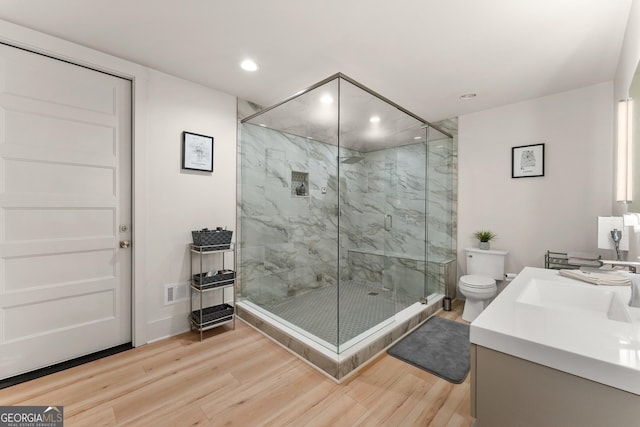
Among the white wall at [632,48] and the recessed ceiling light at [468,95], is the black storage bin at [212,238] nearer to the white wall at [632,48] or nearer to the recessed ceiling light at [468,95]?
the recessed ceiling light at [468,95]

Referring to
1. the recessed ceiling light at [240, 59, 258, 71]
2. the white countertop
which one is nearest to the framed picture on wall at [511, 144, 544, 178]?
the white countertop

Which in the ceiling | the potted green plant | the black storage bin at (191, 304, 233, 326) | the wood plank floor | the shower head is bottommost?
the wood plank floor

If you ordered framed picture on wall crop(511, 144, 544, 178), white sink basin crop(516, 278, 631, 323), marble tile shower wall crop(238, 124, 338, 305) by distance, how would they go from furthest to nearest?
marble tile shower wall crop(238, 124, 338, 305) → framed picture on wall crop(511, 144, 544, 178) → white sink basin crop(516, 278, 631, 323)

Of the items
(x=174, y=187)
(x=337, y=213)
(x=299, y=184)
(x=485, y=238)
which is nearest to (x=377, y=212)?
(x=337, y=213)

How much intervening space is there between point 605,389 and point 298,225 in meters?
2.58

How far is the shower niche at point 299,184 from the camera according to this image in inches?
115

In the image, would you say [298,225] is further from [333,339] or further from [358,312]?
[333,339]

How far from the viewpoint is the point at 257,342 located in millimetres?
2408

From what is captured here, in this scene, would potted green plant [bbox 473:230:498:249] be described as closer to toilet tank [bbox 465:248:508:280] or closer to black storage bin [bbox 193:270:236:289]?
toilet tank [bbox 465:248:508:280]

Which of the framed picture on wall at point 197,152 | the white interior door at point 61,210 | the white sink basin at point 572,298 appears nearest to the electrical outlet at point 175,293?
the white interior door at point 61,210

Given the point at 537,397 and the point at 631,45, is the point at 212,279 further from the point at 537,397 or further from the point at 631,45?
the point at 631,45

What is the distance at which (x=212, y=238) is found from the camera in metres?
2.56

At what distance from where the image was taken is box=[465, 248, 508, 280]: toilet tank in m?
2.98

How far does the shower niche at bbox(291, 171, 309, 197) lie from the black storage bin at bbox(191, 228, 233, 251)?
0.84 m
